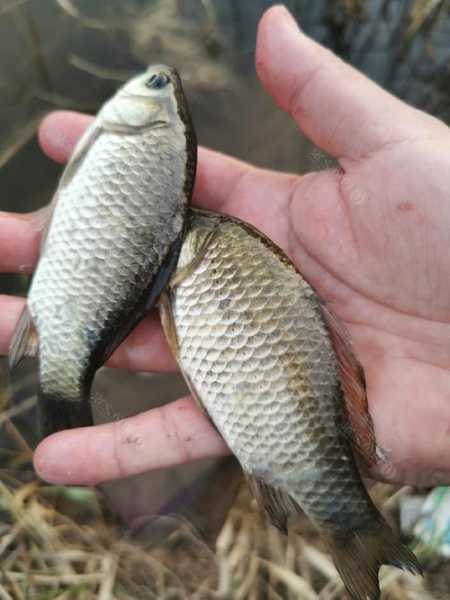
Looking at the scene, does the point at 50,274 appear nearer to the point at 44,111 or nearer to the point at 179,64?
the point at 44,111

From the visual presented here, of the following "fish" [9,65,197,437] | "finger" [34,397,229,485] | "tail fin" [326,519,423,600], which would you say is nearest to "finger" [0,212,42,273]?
"fish" [9,65,197,437]

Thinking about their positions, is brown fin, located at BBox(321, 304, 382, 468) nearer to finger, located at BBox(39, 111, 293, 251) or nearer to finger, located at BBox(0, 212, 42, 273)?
finger, located at BBox(39, 111, 293, 251)

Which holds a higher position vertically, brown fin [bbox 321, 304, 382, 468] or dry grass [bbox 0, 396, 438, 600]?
brown fin [bbox 321, 304, 382, 468]

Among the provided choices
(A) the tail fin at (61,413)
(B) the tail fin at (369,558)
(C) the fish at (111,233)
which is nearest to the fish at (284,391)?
(B) the tail fin at (369,558)

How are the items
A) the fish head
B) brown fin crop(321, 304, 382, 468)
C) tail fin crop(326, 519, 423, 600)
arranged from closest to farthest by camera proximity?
tail fin crop(326, 519, 423, 600) → brown fin crop(321, 304, 382, 468) → the fish head

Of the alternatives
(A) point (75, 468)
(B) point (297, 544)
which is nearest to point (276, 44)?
(A) point (75, 468)

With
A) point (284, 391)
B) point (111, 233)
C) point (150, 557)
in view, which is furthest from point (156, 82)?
point (150, 557)

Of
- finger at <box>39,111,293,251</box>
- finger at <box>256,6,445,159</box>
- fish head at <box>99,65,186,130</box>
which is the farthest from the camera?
finger at <box>39,111,293,251</box>

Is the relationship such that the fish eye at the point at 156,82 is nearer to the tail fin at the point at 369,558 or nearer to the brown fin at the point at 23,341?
the brown fin at the point at 23,341
